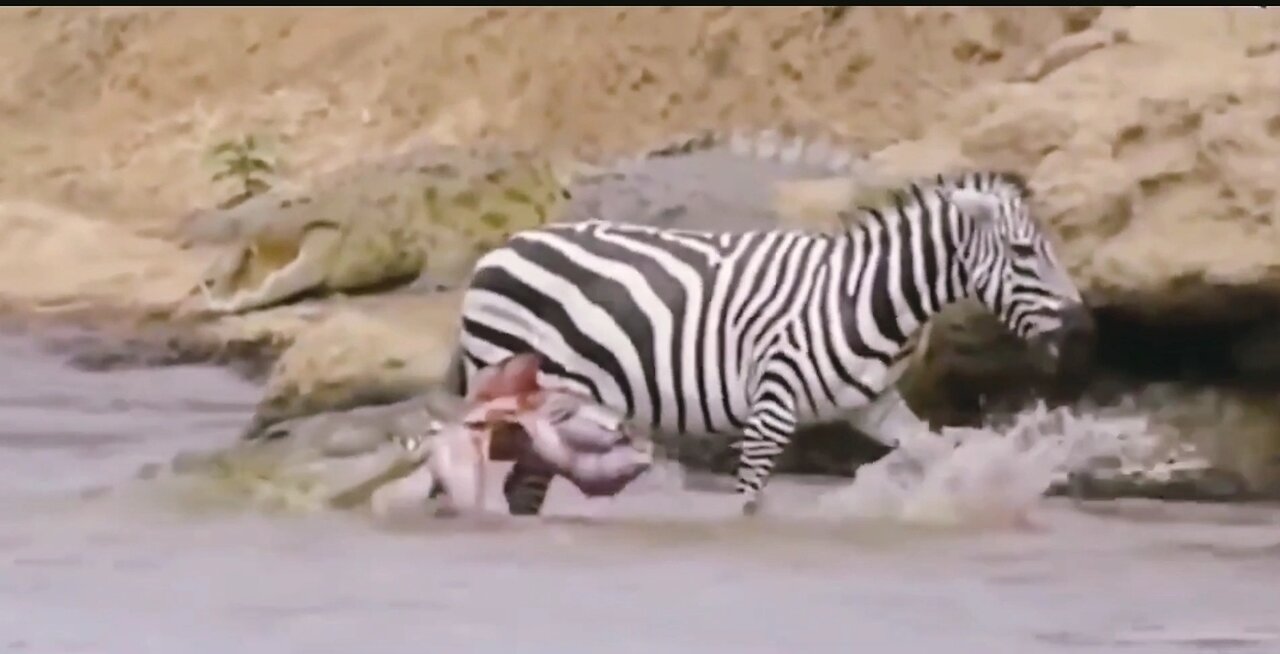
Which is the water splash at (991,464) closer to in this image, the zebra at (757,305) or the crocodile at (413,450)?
Answer: the zebra at (757,305)

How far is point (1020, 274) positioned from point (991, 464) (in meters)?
0.19

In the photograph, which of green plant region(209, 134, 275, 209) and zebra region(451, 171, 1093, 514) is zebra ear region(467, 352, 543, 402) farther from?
green plant region(209, 134, 275, 209)

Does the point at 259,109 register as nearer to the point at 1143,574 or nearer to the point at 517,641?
the point at 517,641

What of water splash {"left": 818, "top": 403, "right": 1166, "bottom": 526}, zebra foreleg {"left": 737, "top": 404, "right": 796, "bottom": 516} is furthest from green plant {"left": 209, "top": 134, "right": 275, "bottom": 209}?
water splash {"left": 818, "top": 403, "right": 1166, "bottom": 526}

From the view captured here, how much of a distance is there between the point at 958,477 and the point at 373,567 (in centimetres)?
56

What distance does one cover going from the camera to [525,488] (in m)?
1.52

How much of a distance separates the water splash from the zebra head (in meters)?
0.08

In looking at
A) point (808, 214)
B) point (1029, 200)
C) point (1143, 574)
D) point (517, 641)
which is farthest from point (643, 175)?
point (1143, 574)

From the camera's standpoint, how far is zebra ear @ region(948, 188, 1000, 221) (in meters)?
1.53

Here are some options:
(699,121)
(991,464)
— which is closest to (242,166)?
(699,121)

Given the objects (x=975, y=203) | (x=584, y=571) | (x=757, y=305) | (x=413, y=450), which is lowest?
(x=584, y=571)

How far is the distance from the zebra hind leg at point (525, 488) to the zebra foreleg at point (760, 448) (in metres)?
0.19

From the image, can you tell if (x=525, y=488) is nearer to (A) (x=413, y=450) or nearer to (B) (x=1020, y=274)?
(A) (x=413, y=450)

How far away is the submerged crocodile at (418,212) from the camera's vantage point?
5.12 ft
